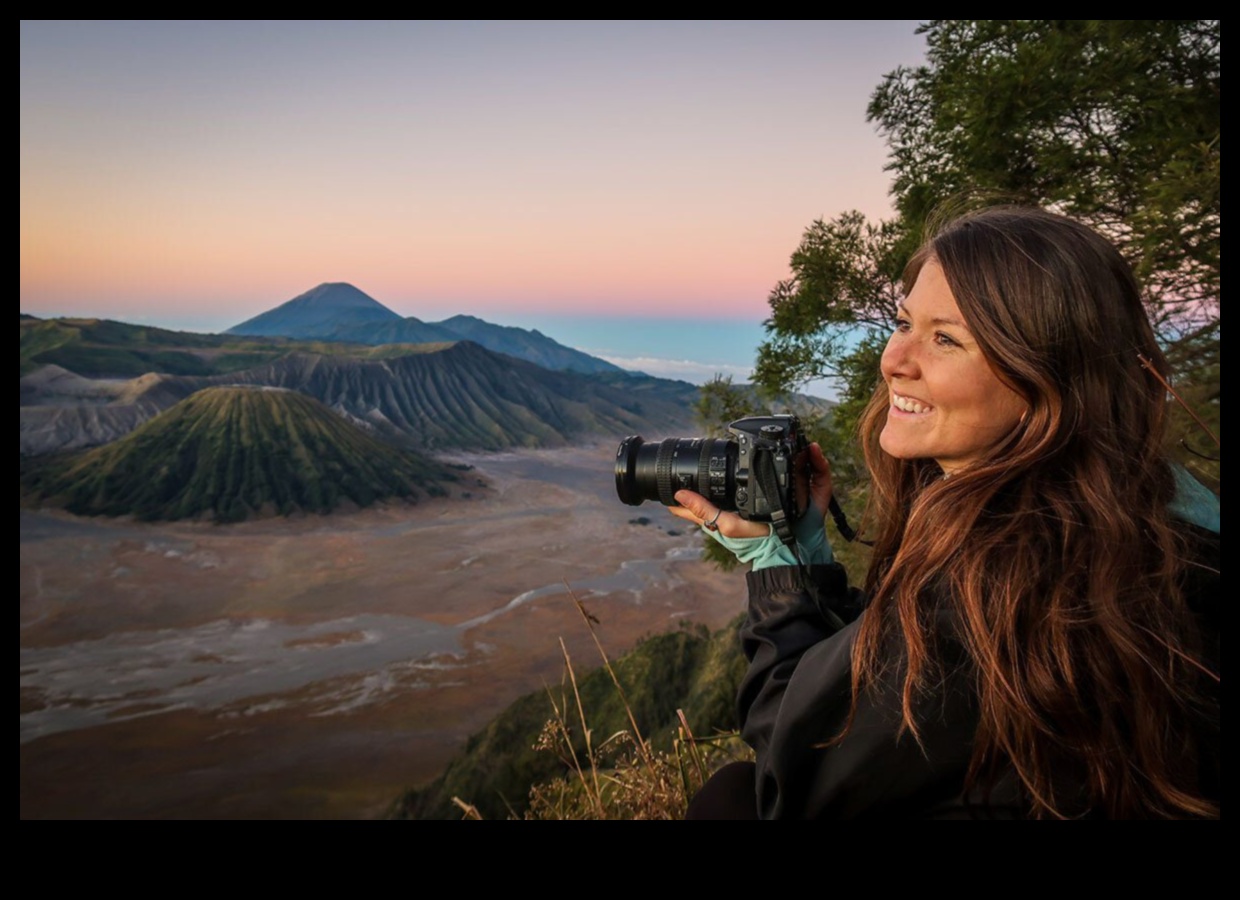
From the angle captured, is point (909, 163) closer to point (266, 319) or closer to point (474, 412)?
point (474, 412)

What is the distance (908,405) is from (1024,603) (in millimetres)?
379

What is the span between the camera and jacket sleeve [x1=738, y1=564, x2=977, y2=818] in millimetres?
980

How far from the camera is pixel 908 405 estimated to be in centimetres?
123

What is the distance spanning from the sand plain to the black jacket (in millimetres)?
→ 12558

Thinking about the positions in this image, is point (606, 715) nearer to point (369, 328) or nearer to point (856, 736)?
point (856, 736)

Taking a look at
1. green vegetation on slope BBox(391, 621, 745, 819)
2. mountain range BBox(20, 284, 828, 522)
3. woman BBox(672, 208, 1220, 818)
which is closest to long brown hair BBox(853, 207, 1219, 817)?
woman BBox(672, 208, 1220, 818)

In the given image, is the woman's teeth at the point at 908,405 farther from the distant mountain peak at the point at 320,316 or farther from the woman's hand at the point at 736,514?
the distant mountain peak at the point at 320,316

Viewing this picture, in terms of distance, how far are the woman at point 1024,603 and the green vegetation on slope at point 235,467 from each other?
107 ft

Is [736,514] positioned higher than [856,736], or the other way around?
[736,514]

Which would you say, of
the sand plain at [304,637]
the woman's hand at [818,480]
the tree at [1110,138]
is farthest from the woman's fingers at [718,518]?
the sand plain at [304,637]

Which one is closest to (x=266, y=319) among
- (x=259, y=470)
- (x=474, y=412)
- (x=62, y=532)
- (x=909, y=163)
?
(x=474, y=412)

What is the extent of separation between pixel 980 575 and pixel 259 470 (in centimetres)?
3499

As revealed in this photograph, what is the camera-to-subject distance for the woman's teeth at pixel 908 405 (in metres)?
1.20

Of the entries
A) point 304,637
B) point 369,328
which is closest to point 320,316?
point 369,328
